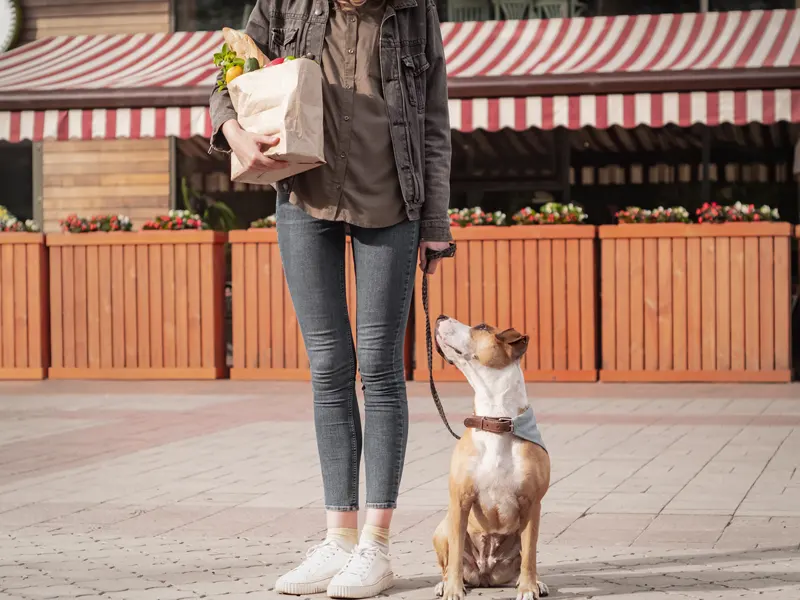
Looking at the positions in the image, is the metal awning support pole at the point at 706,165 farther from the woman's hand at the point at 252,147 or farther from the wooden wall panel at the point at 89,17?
the woman's hand at the point at 252,147

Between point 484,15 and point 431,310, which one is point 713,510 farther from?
point 484,15

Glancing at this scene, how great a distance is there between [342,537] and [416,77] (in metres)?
1.35

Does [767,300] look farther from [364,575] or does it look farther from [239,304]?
[364,575]

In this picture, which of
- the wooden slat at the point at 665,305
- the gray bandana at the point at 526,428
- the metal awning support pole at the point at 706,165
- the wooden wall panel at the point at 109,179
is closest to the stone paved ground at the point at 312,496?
the gray bandana at the point at 526,428

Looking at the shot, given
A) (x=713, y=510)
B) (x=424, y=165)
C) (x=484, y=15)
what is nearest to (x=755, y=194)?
(x=484, y=15)

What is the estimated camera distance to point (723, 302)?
969cm

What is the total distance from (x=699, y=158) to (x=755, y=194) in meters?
0.68

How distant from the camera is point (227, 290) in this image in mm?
11336

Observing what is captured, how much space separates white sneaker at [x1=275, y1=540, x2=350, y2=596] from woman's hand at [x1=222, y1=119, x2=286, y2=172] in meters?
1.10

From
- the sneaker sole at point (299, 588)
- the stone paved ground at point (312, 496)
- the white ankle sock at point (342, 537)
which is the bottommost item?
the stone paved ground at point (312, 496)

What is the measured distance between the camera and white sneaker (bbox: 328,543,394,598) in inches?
142

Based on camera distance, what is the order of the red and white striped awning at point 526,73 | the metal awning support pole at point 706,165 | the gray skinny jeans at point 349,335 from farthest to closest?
the metal awning support pole at point 706,165 → the red and white striped awning at point 526,73 → the gray skinny jeans at point 349,335

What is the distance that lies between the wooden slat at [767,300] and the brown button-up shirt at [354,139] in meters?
6.36

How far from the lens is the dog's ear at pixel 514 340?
3.56m
